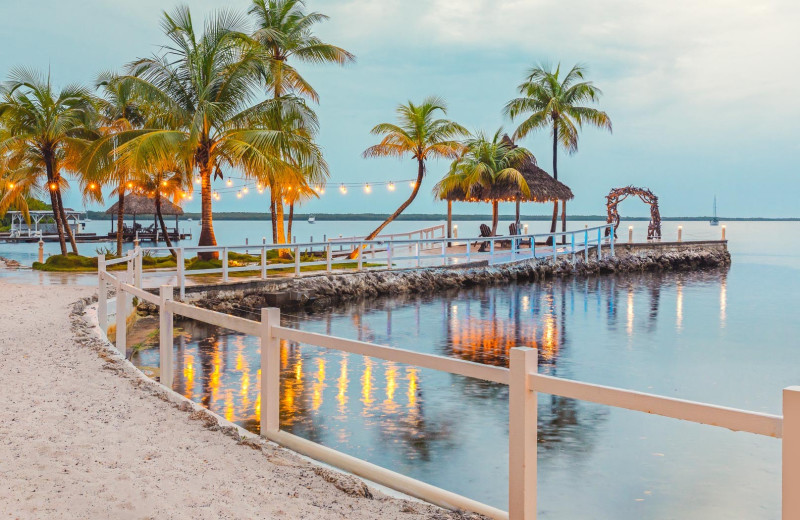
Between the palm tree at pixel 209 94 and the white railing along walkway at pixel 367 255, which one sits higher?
the palm tree at pixel 209 94

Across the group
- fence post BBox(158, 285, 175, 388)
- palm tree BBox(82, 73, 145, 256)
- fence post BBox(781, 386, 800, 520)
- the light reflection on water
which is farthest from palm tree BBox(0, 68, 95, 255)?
fence post BBox(781, 386, 800, 520)

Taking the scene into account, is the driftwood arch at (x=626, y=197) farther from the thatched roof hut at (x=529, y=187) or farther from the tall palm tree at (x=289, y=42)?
the tall palm tree at (x=289, y=42)

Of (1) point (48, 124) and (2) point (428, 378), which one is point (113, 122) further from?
(2) point (428, 378)

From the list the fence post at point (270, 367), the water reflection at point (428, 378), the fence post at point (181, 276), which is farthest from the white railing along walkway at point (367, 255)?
the fence post at point (270, 367)

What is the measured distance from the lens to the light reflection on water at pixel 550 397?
24.2ft

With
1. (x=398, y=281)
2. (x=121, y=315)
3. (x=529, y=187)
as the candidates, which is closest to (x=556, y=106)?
(x=529, y=187)

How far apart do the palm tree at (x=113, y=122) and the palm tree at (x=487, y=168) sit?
14872mm

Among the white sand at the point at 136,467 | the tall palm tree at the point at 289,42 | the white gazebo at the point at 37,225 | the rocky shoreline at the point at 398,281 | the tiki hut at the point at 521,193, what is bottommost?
the rocky shoreline at the point at 398,281

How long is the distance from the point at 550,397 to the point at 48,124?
23003 mm

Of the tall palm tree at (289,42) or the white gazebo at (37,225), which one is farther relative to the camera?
the white gazebo at (37,225)

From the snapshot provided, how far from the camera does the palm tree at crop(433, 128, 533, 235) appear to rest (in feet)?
115

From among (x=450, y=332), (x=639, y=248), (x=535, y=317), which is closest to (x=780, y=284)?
(x=639, y=248)

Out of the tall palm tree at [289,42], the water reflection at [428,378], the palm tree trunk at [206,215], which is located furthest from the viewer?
the tall palm tree at [289,42]

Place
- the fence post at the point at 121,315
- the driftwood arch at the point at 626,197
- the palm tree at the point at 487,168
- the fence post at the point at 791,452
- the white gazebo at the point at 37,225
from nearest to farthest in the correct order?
the fence post at the point at 791,452 → the fence post at the point at 121,315 → the palm tree at the point at 487,168 → the driftwood arch at the point at 626,197 → the white gazebo at the point at 37,225
